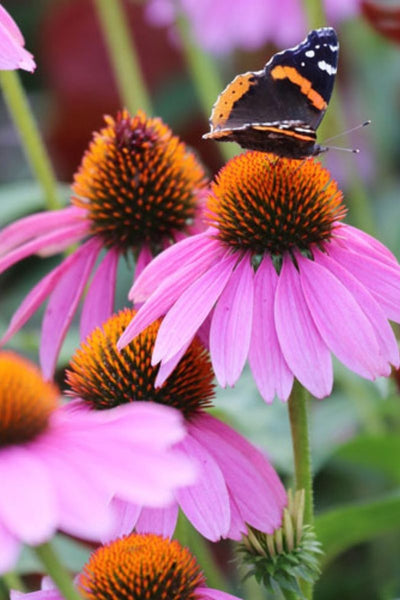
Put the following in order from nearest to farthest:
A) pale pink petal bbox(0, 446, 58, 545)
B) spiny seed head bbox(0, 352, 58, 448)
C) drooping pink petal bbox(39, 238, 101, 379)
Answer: pale pink petal bbox(0, 446, 58, 545)
spiny seed head bbox(0, 352, 58, 448)
drooping pink petal bbox(39, 238, 101, 379)

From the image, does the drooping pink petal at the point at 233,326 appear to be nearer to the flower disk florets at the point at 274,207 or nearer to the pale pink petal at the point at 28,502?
the flower disk florets at the point at 274,207

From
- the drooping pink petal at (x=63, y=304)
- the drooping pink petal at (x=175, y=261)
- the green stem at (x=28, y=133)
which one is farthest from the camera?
the green stem at (x=28, y=133)

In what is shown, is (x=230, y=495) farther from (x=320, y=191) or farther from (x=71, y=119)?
(x=71, y=119)

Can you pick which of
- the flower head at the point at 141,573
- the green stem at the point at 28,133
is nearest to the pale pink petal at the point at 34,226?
the green stem at the point at 28,133

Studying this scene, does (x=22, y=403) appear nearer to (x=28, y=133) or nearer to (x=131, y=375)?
(x=131, y=375)

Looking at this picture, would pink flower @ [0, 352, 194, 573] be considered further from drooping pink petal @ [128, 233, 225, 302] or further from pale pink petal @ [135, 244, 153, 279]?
pale pink petal @ [135, 244, 153, 279]

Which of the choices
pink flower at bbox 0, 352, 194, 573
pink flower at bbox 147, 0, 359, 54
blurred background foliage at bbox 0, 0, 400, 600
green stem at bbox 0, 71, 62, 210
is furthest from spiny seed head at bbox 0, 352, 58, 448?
pink flower at bbox 147, 0, 359, 54

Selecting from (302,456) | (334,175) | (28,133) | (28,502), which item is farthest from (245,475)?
(334,175)
